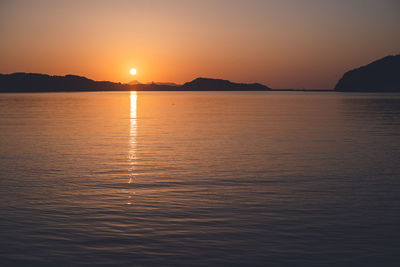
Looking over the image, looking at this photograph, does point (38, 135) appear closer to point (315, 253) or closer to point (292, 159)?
point (292, 159)

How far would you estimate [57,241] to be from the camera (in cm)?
1075

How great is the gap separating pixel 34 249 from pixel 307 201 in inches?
347

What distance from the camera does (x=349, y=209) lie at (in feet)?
44.9

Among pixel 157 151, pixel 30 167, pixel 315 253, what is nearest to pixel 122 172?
pixel 30 167

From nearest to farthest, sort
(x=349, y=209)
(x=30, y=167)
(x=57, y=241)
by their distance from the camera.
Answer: (x=57, y=241) < (x=349, y=209) < (x=30, y=167)

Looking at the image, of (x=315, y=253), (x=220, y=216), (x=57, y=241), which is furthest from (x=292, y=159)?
(x=57, y=241)

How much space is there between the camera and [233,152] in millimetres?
26109

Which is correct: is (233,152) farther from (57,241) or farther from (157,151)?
(57,241)

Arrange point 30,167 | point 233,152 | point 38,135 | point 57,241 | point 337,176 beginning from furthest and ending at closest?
point 38,135 < point 233,152 < point 30,167 < point 337,176 < point 57,241

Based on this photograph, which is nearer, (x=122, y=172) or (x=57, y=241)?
(x=57, y=241)

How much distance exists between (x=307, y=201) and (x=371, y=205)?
2.07 meters

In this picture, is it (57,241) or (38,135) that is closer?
(57,241)

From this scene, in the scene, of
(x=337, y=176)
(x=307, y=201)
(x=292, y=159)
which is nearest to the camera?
(x=307, y=201)

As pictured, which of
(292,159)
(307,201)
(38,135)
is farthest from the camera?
(38,135)
